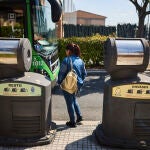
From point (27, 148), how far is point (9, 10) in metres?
4.78

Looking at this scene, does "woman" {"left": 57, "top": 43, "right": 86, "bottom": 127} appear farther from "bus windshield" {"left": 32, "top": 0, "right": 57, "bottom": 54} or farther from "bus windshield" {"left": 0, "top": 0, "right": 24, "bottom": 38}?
"bus windshield" {"left": 0, "top": 0, "right": 24, "bottom": 38}

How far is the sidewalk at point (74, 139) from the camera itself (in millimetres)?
5344

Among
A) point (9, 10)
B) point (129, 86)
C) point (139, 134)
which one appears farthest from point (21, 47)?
point (9, 10)

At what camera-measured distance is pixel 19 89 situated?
5.17 m

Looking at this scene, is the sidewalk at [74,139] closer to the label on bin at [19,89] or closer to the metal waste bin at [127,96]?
the metal waste bin at [127,96]

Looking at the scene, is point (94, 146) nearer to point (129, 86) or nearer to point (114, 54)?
point (129, 86)

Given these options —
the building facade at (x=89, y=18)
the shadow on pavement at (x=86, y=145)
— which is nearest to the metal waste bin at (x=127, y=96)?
the shadow on pavement at (x=86, y=145)

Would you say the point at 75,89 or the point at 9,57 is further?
the point at 75,89

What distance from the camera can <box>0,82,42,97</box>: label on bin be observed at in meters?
5.16

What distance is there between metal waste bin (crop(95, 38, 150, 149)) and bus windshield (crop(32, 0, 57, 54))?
12.4 feet

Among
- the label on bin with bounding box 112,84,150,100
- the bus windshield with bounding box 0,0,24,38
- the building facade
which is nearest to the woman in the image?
the label on bin with bounding box 112,84,150,100

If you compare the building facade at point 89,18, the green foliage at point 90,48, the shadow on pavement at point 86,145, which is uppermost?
the building facade at point 89,18

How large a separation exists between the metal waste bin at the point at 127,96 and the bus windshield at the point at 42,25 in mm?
3770

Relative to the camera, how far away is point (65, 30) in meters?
23.5
